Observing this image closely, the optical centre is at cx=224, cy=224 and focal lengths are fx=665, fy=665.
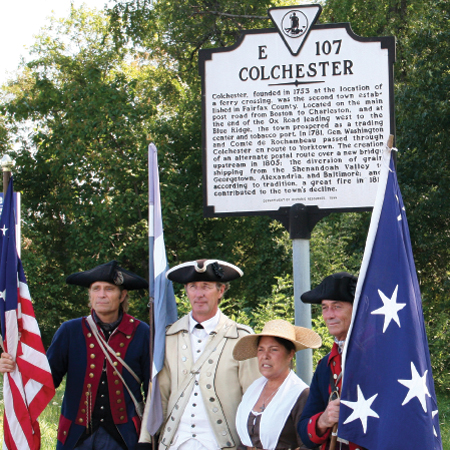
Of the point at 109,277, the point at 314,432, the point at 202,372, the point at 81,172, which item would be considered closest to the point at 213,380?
the point at 202,372

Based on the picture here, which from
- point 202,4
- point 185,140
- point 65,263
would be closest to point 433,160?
point 185,140

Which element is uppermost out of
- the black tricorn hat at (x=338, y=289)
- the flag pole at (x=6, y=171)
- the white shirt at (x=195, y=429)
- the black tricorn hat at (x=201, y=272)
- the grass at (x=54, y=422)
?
the flag pole at (x=6, y=171)

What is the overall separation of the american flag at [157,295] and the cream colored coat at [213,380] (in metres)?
0.06

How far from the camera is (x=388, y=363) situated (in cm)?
337

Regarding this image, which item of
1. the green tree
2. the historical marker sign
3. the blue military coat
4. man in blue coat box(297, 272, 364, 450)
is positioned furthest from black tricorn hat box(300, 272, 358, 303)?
the green tree

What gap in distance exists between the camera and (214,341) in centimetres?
414

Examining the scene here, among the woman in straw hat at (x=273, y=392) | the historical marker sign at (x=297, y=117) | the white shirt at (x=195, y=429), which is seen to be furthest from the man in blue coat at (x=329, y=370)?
the historical marker sign at (x=297, y=117)

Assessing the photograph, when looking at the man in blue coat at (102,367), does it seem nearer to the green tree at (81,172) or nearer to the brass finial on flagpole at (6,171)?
the brass finial on flagpole at (6,171)

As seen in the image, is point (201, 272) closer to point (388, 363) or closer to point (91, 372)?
point (91, 372)

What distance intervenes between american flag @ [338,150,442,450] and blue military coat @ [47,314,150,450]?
147cm

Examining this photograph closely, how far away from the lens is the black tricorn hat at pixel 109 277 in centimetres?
428

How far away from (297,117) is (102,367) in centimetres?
252

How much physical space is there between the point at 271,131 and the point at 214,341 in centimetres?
200

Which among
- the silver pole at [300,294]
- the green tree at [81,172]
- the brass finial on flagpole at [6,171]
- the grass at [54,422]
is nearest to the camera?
the brass finial on flagpole at [6,171]
